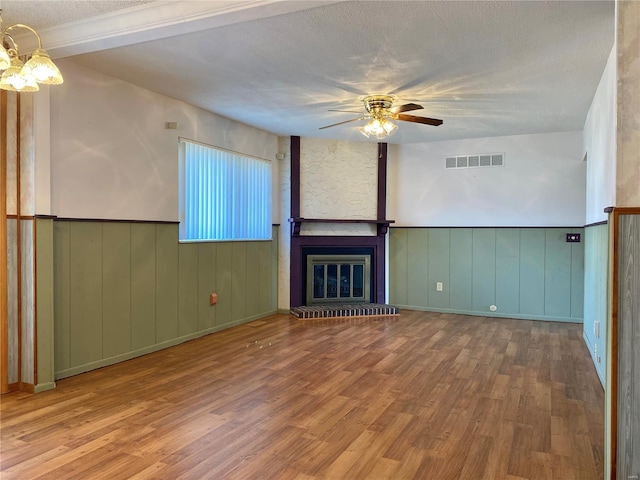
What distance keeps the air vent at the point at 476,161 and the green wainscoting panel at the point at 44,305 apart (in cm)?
519

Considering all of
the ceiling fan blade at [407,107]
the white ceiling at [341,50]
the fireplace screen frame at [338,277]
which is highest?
the white ceiling at [341,50]

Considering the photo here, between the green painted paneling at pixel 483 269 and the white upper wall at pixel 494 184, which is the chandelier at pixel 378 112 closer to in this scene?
the white upper wall at pixel 494 184

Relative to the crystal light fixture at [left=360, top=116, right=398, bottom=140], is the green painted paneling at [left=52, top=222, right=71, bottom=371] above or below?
below

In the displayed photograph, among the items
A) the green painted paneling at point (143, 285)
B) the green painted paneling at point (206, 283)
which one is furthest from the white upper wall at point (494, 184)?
the green painted paneling at point (143, 285)

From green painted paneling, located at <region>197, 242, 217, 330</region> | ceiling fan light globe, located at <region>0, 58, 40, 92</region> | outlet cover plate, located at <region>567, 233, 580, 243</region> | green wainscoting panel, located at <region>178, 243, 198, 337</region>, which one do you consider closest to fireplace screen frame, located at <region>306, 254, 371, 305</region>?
green painted paneling, located at <region>197, 242, 217, 330</region>

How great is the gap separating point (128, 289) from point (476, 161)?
4.87m

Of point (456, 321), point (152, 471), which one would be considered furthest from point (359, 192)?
point (152, 471)

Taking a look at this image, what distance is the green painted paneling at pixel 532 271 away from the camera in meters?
6.16

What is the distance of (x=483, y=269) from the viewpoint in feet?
21.3

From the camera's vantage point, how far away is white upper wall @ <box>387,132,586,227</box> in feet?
19.7

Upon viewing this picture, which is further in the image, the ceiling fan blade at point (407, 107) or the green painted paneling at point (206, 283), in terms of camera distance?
the green painted paneling at point (206, 283)

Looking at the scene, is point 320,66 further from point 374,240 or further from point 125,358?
point 374,240

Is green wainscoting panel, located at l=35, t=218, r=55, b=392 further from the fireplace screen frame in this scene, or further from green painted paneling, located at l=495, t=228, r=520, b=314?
green painted paneling, located at l=495, t=228, r=520, b=314

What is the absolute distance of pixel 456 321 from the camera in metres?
6.10
